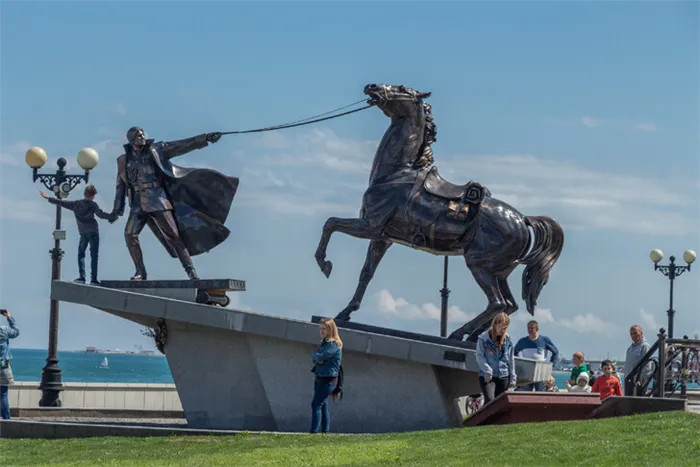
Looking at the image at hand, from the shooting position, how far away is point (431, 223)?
1969cm

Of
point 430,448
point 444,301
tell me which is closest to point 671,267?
point 444,301

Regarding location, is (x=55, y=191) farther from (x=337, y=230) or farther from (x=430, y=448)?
(x=430, y=448)

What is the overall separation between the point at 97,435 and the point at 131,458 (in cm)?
274

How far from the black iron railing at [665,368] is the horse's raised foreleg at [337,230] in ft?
14.1

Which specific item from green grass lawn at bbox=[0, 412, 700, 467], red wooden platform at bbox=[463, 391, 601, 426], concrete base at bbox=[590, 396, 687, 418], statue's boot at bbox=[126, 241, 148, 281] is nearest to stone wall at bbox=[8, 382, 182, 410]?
statue's boot at bbox=[126, 241, 148, 281]

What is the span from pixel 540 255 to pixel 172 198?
5860 mm

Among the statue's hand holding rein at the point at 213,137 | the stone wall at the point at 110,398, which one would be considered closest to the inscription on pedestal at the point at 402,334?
the statue's hand holding rein at the point at 213,137

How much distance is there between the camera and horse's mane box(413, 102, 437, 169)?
2045cm

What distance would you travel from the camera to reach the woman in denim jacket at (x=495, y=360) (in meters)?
15.9

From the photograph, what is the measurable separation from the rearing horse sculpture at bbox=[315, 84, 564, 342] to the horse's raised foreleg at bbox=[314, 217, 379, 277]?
15mm

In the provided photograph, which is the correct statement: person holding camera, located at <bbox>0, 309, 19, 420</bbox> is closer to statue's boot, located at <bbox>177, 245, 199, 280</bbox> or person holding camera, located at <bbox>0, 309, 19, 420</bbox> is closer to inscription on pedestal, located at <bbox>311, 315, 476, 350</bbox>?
statue's boot, located at <bbox>177, 245, 199, 280</bbox>

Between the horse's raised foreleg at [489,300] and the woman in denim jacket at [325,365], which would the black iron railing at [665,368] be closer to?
the horse's raised foreleg at [489,300]

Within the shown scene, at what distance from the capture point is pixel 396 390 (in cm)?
1916

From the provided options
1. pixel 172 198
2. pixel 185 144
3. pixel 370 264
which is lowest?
pixel 370 264
